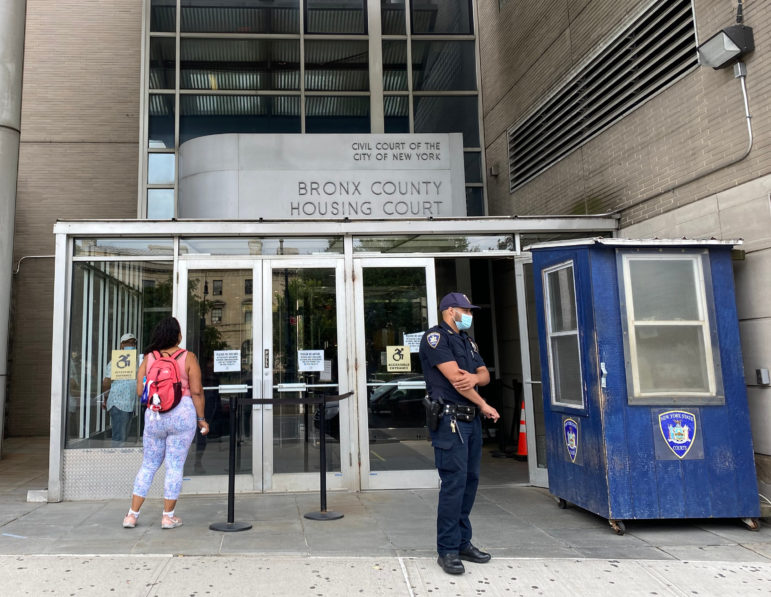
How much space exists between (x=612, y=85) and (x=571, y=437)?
177 inches

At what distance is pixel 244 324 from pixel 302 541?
290 centimetres

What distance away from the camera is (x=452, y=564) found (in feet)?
13.8

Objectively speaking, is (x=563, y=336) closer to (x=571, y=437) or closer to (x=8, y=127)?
(x=571, y=437)

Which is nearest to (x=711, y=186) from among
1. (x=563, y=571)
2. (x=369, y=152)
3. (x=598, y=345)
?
(x=598, y=345)

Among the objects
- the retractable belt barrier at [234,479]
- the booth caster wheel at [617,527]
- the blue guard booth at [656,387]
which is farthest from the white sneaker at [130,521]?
the booth caster wheel at [617,527]

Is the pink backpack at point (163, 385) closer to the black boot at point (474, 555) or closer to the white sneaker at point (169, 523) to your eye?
the white sneaker at point (169, 523)

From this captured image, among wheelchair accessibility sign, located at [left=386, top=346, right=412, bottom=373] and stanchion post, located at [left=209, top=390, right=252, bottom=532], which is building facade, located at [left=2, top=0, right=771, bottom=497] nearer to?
wheelchair accessibility sign, located at [left=386, top=346, right=412, bottom=373]

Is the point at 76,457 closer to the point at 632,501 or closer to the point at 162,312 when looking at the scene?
the point at 162,312

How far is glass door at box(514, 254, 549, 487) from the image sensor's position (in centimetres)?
727

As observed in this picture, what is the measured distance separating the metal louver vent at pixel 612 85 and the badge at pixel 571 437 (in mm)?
3756

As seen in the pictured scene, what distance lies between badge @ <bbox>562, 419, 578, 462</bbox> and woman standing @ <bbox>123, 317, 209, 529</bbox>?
133 inches

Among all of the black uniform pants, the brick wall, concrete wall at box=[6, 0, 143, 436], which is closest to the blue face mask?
the black uniform pants

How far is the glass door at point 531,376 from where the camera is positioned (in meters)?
7.27

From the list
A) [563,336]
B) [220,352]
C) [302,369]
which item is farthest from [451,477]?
[220,352]
